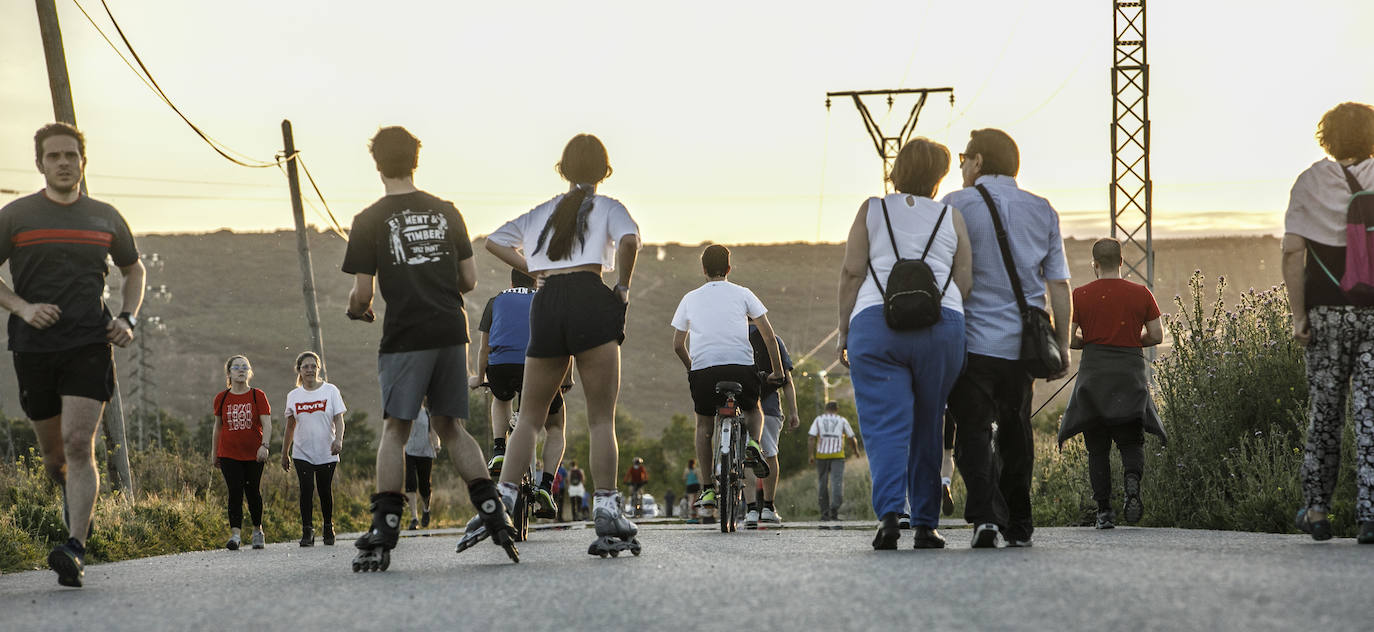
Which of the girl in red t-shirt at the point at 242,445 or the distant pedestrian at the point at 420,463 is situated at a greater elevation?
the girl in red t-shirt at the point at 242,445

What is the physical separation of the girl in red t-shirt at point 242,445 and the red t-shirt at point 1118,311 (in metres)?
6.68

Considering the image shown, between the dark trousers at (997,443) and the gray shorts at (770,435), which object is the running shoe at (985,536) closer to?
the dark trousers at (997,443)

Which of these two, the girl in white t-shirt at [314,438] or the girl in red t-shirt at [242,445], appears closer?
the girl in red t-shirt at [242,445]

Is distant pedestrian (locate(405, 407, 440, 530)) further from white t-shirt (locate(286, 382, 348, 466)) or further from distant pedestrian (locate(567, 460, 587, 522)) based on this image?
distant pedestrian (locate(567, 460, 587, 522))

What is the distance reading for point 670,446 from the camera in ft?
244

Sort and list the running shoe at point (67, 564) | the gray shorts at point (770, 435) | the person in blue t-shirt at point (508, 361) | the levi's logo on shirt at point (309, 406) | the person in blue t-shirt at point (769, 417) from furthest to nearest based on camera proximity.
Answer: the levi's logo on shirt at point (309, 406)
the gray shorts at point (770, 435)
the person in blue t-shirt at point (769, 417)
the person in blue t-shirt at point (508, 361)
the running shoe at point (67, 564)

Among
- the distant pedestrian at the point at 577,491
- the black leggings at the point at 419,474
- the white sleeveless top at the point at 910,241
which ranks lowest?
the distant pedestrian at the point at 577,491

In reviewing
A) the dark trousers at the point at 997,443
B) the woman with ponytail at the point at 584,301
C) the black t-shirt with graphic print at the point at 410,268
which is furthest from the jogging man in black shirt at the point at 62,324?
the dark trousers at the point at 997,443

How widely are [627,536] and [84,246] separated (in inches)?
114

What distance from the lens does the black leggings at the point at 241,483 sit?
12.8m

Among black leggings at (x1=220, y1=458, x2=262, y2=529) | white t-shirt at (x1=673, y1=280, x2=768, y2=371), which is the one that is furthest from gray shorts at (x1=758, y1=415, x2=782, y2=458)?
black leggings at (x1=220, y1=458, x2=262, y2=529)

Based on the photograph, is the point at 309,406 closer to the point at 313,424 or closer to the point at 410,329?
the point at 313,424

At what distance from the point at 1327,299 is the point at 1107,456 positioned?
11.6ft

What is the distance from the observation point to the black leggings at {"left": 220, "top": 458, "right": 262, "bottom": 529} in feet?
42.1
